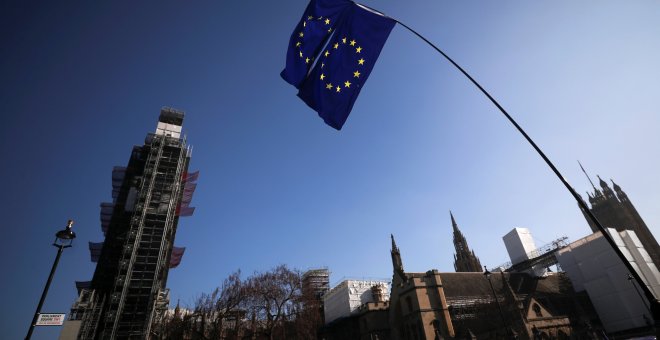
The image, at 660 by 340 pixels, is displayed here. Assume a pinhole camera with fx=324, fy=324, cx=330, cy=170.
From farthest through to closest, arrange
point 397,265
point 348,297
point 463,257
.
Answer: point 463,257
point 348,297
point 397,265

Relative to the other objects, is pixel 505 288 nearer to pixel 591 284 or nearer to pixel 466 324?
pixel 466 324

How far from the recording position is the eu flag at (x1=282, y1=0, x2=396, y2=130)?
35.7ft

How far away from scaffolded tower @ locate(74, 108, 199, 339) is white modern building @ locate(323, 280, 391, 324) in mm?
31379

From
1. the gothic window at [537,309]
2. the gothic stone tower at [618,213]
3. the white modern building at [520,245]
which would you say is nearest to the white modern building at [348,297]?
the white modern building at [520,245]

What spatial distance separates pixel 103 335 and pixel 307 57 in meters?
42.0

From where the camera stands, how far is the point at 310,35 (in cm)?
1200

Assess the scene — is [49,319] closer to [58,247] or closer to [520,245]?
[58,247]

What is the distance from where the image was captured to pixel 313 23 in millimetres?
11961

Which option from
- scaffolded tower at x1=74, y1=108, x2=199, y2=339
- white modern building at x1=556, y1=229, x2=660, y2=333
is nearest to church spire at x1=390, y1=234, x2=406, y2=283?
white modern building at x1=556, y1=229, x2=660, y2=333

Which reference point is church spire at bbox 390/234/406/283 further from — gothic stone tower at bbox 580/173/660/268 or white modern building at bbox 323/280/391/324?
gothic stone tower at bbox 580/173/660/268

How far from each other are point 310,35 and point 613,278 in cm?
5293

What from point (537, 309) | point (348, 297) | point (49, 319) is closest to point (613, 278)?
point (537, 309)

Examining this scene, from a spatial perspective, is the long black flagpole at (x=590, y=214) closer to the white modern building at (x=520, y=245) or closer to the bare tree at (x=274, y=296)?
the bare tree at (x=274, y=296)

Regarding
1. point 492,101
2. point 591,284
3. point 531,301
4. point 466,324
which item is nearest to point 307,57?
point 492,101
